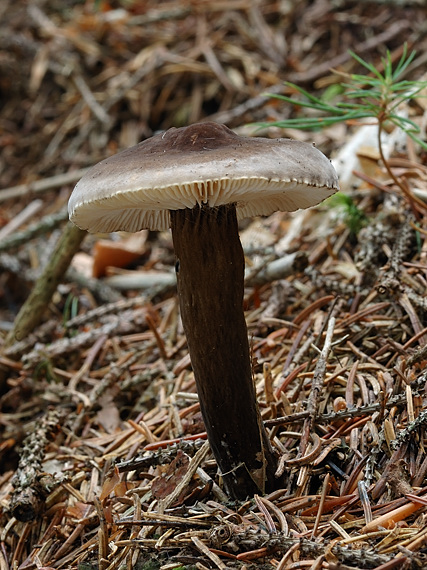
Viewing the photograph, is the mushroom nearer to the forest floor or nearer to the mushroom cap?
the mushroom cap

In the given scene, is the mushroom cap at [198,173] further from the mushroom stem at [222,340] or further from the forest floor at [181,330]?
the forest floor at [181,330]

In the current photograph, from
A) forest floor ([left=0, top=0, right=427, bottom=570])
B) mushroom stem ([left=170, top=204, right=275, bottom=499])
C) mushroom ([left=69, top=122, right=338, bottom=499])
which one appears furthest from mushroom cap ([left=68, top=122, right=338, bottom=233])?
forest floor ([left=0, top=0, right=427, bottom=570])

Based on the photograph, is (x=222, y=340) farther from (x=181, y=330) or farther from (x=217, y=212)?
(x=181, y=330)

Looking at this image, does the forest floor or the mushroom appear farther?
the forest floor

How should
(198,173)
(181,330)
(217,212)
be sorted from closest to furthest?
(198,173), (217,212), (181,330)

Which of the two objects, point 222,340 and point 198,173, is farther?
point 222,340

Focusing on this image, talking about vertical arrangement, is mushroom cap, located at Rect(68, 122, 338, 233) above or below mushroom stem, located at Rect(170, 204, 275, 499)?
above

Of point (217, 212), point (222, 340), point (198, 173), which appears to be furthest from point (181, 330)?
point (198, 173)
